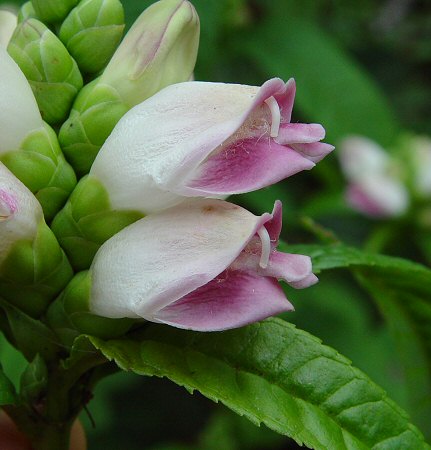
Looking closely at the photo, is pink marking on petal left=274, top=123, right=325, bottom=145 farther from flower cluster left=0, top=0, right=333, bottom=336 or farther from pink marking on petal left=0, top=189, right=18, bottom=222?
pink marking on petal left=0, top=189, right=18, bottom=222

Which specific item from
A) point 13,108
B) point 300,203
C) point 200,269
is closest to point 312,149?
point 200,269

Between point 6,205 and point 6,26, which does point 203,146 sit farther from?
point 6,26

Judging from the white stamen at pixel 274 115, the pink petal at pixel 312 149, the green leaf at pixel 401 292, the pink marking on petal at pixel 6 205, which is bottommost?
the green leaf at pixel 401 292

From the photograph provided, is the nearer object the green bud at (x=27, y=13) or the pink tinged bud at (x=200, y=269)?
the pink tinged bud at (x=200, y=269)

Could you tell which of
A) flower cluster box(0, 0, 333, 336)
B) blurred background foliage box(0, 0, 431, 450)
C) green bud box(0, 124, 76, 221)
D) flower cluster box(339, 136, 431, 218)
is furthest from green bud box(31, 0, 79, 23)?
flower cluster box(339, 136, 431, 218)

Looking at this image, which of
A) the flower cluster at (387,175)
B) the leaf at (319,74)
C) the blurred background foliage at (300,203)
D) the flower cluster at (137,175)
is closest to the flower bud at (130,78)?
the flower cluster at (137,175)

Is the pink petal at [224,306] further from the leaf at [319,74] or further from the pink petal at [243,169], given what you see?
the leaf at [319,74]

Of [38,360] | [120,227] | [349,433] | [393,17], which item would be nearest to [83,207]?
[120,227]
